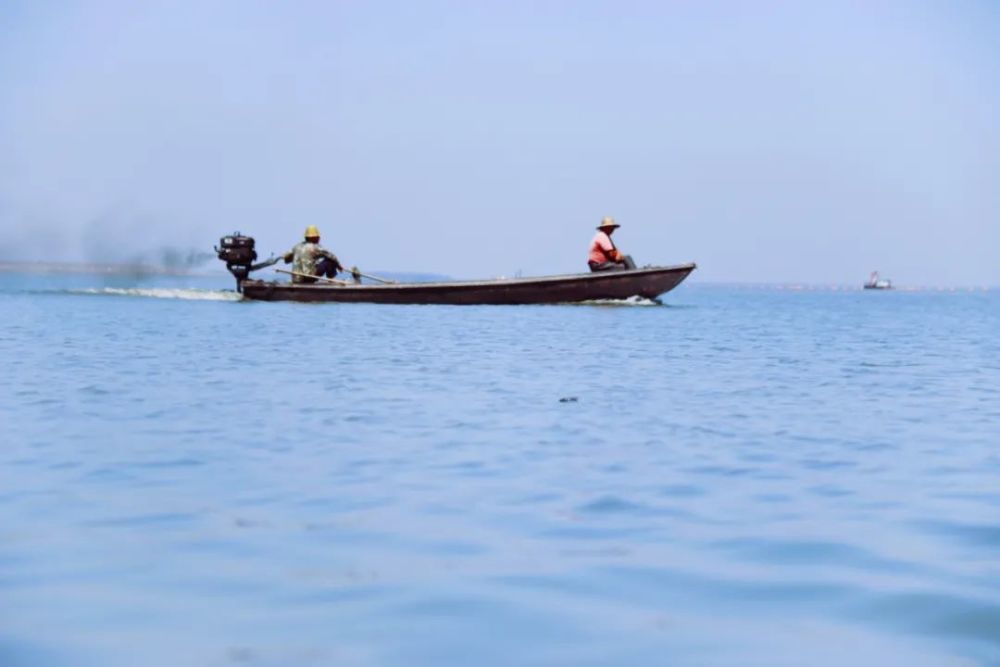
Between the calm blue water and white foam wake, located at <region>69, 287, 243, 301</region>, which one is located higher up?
white foam wake, located at <region>69, 287, 243, 301</region>

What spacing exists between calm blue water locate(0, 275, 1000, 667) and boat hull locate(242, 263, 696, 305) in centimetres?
1488

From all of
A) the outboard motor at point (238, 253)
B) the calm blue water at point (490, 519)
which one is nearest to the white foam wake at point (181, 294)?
the outboard motor at point (238, 253)

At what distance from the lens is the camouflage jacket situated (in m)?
29.1

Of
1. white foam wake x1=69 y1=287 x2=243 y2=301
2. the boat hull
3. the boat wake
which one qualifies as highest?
the boat hull

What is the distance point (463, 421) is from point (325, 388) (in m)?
2.79

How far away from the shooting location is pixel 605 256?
1164 inches

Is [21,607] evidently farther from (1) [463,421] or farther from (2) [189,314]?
(2) [189,314]

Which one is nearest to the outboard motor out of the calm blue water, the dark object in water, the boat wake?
the dark object in water

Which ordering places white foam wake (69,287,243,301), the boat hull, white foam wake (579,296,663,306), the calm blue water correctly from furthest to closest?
white foam wake (69,287,243,301) → white foam wake (579,296,663,306) → the boat hull → the calm blue water

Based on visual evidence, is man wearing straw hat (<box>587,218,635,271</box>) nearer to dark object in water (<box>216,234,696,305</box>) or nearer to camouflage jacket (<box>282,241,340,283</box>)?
dark object in water (<box>216,234,696,305</box>)

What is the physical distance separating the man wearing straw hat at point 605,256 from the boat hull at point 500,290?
0.38 m

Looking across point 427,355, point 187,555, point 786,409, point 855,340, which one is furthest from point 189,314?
point 187,555

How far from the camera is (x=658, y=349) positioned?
742 inches

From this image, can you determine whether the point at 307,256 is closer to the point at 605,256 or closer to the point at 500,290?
the point at 500,290
